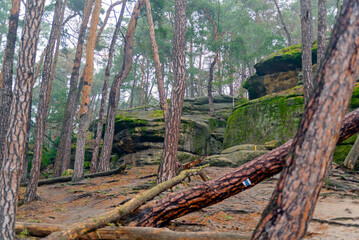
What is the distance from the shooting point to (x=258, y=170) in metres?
3.93

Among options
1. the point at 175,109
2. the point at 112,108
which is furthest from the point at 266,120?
the point at 112,108

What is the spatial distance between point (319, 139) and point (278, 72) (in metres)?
16.2

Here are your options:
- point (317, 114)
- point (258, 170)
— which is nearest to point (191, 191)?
point (258, 170)

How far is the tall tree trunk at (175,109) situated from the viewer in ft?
24.4

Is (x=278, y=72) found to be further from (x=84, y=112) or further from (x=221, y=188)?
(x=221, y=188)

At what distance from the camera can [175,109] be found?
7637 mm

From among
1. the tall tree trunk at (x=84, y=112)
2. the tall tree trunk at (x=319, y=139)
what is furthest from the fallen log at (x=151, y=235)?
the tall tree trunk at (x=84, y=112)

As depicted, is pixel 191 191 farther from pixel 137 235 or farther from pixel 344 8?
pixel 344 8

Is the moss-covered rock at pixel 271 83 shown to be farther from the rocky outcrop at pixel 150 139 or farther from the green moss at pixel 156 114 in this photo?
the green moss at pixel 156 114

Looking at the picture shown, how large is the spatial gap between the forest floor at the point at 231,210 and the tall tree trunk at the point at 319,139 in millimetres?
1443

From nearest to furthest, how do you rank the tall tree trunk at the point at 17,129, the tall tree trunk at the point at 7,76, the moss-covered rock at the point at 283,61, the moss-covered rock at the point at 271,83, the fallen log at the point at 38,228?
1. the tall tree trunk at the point at 17,129
2. the fallen log at the point at 38,228
3. the tall tree trunk at the point at 7,76
4. the moss-covered rock at the point at 283,61
5. the moss-covered rock at the point at 271,83

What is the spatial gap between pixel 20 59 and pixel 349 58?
3.89 meters

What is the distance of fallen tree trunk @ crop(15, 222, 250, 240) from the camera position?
3.07m

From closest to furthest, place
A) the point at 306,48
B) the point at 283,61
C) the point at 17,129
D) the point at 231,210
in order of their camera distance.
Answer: the point at 17,129 < the point at 231,210 < the point at 306,48 < the point at 283,61
